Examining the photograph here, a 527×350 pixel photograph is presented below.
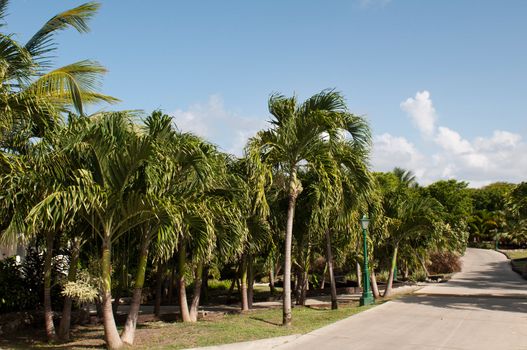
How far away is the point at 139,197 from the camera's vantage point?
9.20 meters

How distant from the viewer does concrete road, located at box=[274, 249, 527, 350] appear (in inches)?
377

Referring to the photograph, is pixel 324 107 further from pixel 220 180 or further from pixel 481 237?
pixel 481 237

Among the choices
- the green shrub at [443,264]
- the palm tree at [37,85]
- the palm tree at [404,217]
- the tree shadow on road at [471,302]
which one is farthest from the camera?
the green shrub at [443,264]

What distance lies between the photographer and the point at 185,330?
1138 centimetres

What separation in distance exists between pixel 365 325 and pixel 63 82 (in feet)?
29.2

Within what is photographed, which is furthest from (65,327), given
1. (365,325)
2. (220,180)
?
(365,325)

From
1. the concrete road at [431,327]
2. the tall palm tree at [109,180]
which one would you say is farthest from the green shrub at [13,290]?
the concrete road at [431,327]

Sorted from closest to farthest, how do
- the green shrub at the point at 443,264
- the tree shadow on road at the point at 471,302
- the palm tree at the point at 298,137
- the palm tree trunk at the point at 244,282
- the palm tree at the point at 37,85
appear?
the palm tree at the point at 37,85 < the palm tree at the point at 298,137 < the tree shadow on road at the point at 471,302 < the palm tree trunk at the point at 244,282 < the green shrub at the point at 443,264

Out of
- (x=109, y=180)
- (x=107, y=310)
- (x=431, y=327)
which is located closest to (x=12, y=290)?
(x=107, y=310)

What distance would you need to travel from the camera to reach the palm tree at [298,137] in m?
12.1

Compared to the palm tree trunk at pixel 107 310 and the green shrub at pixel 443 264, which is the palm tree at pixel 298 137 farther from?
the green shrub at pixel 443 264

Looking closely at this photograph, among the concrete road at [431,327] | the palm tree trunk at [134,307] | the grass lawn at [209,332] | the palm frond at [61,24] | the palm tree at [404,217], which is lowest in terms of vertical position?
the concrete road at [431,327]

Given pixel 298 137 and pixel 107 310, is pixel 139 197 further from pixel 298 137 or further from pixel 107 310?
pixel 298 137

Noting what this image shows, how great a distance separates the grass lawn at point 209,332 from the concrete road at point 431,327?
2.46ft
